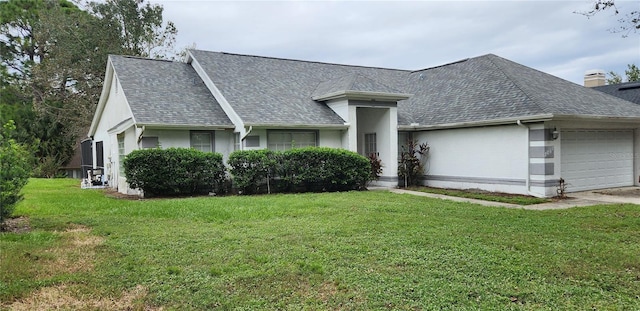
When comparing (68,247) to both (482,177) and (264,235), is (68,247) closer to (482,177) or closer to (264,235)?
(264,235)

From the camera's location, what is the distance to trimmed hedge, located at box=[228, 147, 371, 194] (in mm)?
13461

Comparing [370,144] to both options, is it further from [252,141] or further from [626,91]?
[626,91]

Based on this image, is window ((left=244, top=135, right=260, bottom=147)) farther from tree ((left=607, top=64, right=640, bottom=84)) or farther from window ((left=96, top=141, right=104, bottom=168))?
tree ((left=607, top=64, right=640, bottom=84))

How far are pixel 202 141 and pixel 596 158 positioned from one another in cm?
1343

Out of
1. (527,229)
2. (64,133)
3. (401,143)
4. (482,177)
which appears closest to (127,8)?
(64,133)

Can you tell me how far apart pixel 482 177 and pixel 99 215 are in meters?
11.6

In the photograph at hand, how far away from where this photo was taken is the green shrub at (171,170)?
1258cm

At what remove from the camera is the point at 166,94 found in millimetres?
15391

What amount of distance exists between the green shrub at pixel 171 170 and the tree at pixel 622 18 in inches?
418

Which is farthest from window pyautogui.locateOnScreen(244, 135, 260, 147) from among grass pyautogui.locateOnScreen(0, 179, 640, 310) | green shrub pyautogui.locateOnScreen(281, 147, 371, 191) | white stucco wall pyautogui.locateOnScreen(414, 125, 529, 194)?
white stucco wall pyautogui.locateOnScreen(414, 125, 529, 194)

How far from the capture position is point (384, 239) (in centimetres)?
647

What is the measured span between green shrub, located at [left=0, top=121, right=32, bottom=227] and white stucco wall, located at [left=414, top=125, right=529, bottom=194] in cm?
1273

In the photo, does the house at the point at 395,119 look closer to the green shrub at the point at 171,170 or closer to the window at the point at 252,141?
the window at the point at 252,141

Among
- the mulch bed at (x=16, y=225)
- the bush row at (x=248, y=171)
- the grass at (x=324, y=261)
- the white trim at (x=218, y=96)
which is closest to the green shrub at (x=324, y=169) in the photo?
the bush row at (x=248, y=171)
